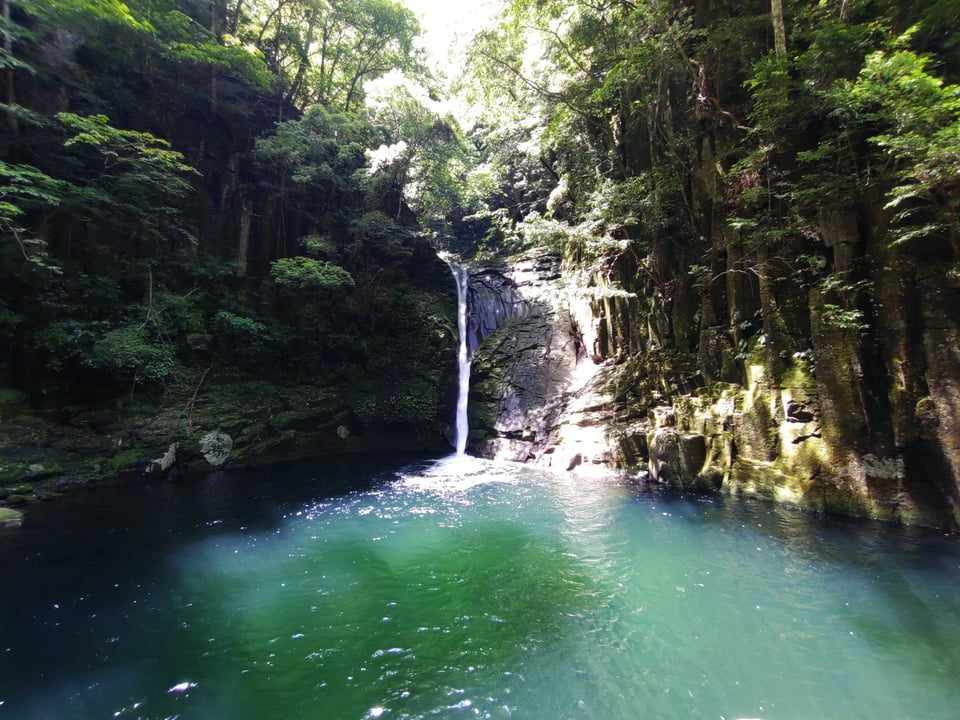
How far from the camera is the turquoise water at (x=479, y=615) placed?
10.7 ft

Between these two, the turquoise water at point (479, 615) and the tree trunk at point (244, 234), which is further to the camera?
the tree trunk at point (244, 234)

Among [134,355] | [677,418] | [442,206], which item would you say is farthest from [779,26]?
[134,355]

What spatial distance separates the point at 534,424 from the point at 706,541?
21.1ft

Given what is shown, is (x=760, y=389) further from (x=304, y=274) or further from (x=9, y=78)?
(x=9, y=78)

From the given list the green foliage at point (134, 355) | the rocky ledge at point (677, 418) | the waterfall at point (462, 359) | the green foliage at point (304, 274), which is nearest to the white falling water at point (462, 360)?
the waterfall at point (462, 359)

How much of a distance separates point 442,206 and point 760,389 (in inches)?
582

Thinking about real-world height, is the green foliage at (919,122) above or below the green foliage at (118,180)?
below

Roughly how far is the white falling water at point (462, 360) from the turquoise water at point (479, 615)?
6392 mm

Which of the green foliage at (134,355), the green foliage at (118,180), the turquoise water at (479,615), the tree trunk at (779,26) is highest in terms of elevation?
the tree trunk at (779,26)

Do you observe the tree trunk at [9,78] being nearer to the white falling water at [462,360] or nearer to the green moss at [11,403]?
the green moss at [11,403]

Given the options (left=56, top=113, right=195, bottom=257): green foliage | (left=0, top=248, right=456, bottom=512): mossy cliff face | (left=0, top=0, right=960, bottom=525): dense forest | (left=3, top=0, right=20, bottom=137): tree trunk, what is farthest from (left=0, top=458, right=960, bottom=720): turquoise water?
(left=3, top=0, right=20, bottom=137): tree trunk

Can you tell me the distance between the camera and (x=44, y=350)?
9.00m

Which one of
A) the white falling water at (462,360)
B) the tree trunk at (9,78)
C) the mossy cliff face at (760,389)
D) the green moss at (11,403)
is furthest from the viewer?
the white falling water at (462,360)

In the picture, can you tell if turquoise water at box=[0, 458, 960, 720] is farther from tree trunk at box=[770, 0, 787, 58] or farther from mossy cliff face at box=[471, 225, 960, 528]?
tree trunk at box=[770, 0, 787, 58]
